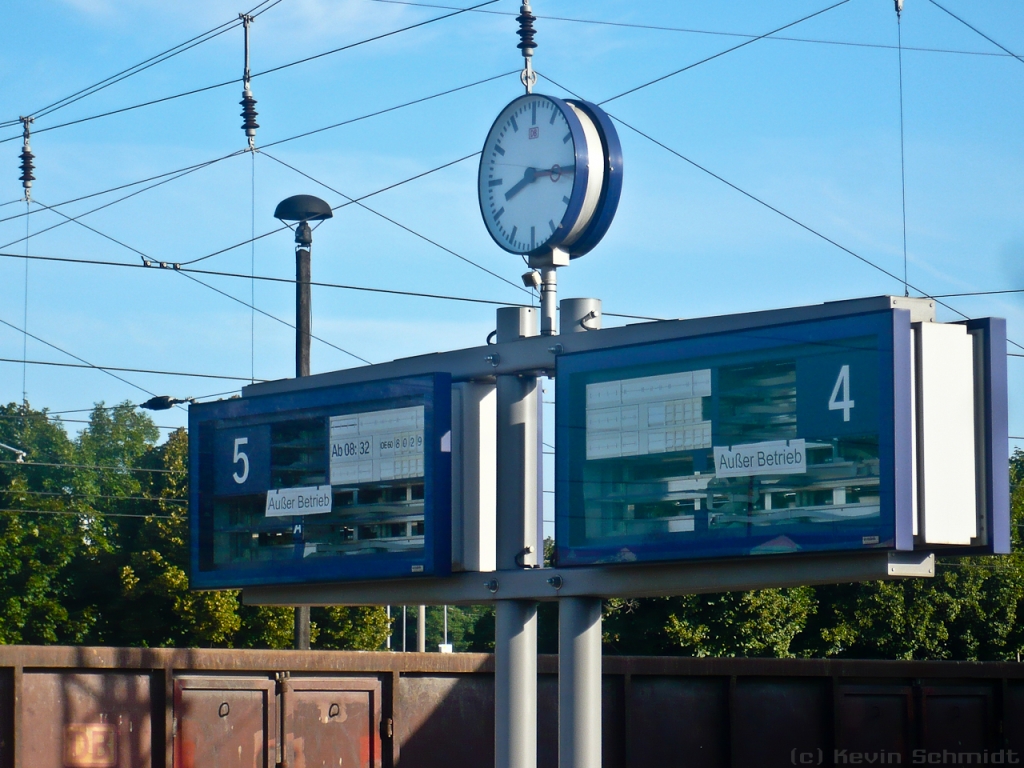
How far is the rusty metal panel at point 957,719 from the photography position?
1474cm

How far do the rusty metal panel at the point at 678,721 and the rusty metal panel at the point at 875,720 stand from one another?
125cm

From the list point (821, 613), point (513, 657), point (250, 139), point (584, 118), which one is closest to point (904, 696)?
point (513, 657)

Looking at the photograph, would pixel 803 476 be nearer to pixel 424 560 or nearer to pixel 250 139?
pixel 424 560

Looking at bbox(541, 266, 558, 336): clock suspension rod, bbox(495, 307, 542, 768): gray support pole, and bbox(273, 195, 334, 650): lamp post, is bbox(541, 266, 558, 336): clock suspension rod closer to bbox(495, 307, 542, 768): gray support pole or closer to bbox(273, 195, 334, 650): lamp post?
bbox(495, 307, 542, 768): gray support pole

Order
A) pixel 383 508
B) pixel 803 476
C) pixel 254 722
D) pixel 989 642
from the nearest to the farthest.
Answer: pixel 803 476, pixel 383 508, pixel 254 722, pixel 989 642

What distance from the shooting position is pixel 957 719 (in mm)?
15031

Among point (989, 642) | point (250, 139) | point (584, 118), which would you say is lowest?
point (989, 642)

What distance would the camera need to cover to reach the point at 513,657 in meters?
9.76

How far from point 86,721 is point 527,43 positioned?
5405 mm

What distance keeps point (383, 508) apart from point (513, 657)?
4.35 ft

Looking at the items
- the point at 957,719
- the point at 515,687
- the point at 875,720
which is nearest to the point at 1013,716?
the point at 957,719

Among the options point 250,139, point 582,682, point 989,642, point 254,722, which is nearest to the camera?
point 582,682

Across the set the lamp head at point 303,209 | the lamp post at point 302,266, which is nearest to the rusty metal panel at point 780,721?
the lamp post at point 302,266

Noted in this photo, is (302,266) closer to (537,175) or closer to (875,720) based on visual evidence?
(875,720)
